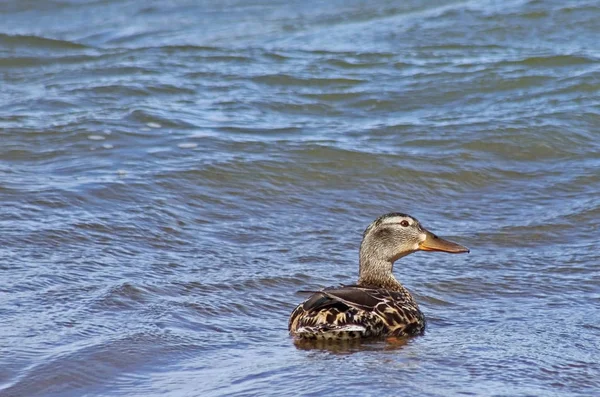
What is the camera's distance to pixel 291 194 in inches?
420

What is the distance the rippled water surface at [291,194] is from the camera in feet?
20.8

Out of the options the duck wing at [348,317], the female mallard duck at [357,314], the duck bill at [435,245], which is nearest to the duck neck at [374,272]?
the female mallard duck at [357,314]

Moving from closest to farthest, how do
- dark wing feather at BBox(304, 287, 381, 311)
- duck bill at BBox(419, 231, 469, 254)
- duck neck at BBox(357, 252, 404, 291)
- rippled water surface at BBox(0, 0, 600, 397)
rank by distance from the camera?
rippled water surface at BBox(0, 0, 600, 397) → dark wing feather at BBox(304, 287, 381, 311) → duck neck at BBox(357, 252, 404, 291) → duck bill at BBox(419, 231, 469, 254)

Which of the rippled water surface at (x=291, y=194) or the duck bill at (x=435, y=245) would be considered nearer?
the rippled water surface at (x=291, y=194)

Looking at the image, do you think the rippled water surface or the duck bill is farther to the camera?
the duck bill

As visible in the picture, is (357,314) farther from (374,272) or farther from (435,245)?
(435,245)

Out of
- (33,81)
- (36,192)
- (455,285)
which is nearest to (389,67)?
(33,81)

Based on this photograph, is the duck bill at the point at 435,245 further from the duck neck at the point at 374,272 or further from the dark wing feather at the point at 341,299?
the dark wing feather at the point at 341,299

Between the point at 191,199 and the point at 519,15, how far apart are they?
9.22 metres

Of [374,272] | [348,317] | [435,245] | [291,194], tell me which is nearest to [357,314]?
[348,317]

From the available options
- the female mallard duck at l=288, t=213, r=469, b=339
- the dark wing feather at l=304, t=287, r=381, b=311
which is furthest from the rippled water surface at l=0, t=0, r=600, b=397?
the dark wing feather at l=304, t=287, r=381, b=311

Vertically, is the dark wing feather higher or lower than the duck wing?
higher

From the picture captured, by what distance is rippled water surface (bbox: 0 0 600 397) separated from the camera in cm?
635

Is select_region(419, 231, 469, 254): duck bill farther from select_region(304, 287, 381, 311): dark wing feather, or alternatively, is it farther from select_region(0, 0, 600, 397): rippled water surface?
select_region(304, 287, 381, 311): dark wing feather
